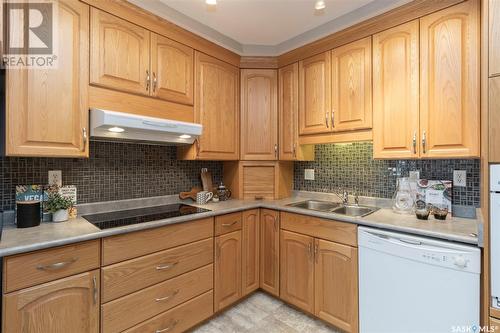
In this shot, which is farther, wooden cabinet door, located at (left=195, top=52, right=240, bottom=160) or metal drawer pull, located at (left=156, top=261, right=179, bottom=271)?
wooden cabinet door, located at (left=195, top=52, right=240, bottom=160)

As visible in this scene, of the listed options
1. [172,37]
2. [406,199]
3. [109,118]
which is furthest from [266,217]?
[172,37]

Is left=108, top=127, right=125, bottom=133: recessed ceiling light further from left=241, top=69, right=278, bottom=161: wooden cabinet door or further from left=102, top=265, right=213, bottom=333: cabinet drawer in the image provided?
left=241, top=69, right=278, bottom=161: wooden cabinet door

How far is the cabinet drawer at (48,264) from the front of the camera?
1107 mm

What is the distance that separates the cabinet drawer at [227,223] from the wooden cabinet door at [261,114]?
685 mm

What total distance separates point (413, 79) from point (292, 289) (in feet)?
6.07

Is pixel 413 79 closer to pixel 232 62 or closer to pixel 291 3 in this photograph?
pixel 291 3

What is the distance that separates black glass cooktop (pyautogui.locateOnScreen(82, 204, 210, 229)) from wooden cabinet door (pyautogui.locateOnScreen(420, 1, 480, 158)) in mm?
1701

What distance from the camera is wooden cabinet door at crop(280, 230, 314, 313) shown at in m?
1.94

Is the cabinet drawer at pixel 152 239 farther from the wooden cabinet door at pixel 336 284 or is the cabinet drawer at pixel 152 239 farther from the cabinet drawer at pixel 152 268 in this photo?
the wooden cabinet door at pixel 336 284

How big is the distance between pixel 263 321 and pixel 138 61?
2.20 m

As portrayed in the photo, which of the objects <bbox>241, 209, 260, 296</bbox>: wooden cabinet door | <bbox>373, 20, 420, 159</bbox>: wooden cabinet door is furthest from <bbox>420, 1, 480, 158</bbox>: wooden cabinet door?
<bbox>241, 209, 260, 296</bbox>: wooden cabinet door

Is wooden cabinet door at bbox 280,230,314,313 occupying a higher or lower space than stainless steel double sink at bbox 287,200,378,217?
lower

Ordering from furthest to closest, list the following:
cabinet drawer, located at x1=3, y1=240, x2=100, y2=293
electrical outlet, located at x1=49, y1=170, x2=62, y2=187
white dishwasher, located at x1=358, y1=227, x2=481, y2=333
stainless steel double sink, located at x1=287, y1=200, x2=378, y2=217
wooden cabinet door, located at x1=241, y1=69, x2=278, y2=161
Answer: wooden cabinet door, located at x1=241, y1=69, x2=278, y2=161, stainless steel double sink, located at x1=287, y1=200, x2=378, y2=217, electrical outlet, located at x1=49, y1=170, x2=62, y2=187, white dishwasher, located at x1=358, y1=227, x2=481, y2=333, cabinet drawer, located at x1=3, y1=240, x2=100, y2=293

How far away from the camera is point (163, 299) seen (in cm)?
163
